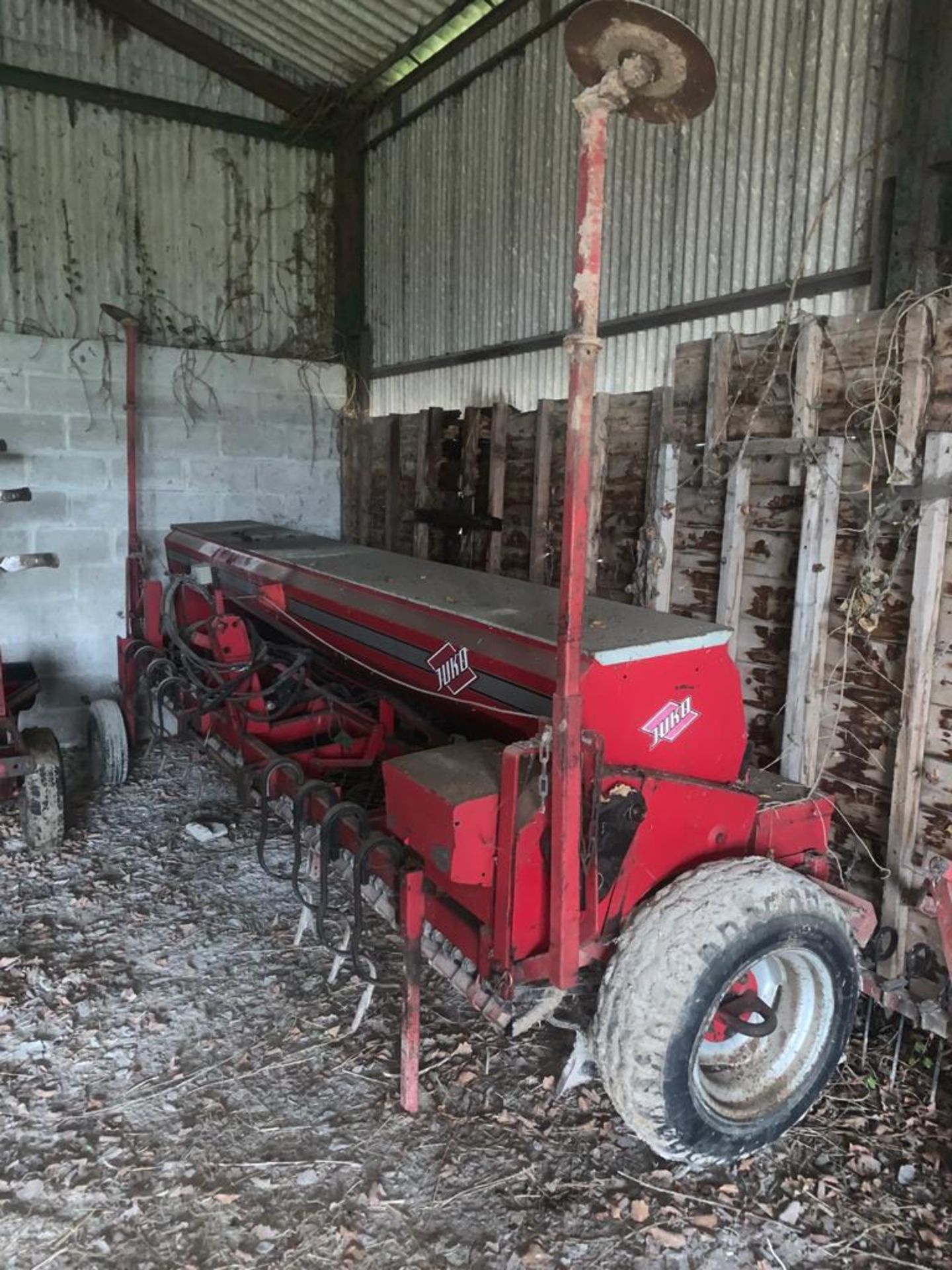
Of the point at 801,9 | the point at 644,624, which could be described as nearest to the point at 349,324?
the point at 801,9

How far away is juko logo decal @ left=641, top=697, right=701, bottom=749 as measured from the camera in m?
2.50

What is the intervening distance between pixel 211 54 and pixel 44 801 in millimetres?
5422

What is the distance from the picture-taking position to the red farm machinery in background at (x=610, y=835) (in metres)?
2.02

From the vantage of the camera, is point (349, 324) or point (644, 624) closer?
point (644, 624)

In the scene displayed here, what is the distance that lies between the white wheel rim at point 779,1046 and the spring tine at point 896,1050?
55 cm

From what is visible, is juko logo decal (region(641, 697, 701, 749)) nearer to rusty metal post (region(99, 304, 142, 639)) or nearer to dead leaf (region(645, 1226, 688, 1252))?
dead leaf (region(645, 1226, 688, 1252))

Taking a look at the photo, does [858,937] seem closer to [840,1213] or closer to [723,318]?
[840,1213]

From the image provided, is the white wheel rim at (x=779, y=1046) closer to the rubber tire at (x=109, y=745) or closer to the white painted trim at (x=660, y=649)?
the white painted trim at (x=660, y=649)

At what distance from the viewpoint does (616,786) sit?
7.59ft

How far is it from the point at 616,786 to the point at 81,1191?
5.90 feet

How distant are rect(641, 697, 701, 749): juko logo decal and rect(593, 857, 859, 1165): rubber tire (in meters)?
0.37

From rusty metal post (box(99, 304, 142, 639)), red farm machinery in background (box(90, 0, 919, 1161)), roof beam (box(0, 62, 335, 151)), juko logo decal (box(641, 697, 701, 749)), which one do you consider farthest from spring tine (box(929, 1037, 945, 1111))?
roof beam (box(0, 62, 335, 151))

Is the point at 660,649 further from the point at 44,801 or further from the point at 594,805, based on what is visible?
the point at 44,801

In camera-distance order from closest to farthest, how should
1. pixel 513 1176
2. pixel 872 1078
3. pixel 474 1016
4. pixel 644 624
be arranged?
pixel 513 1176, pixel 644 624, pixel 872 1078, pixel 474 1016
